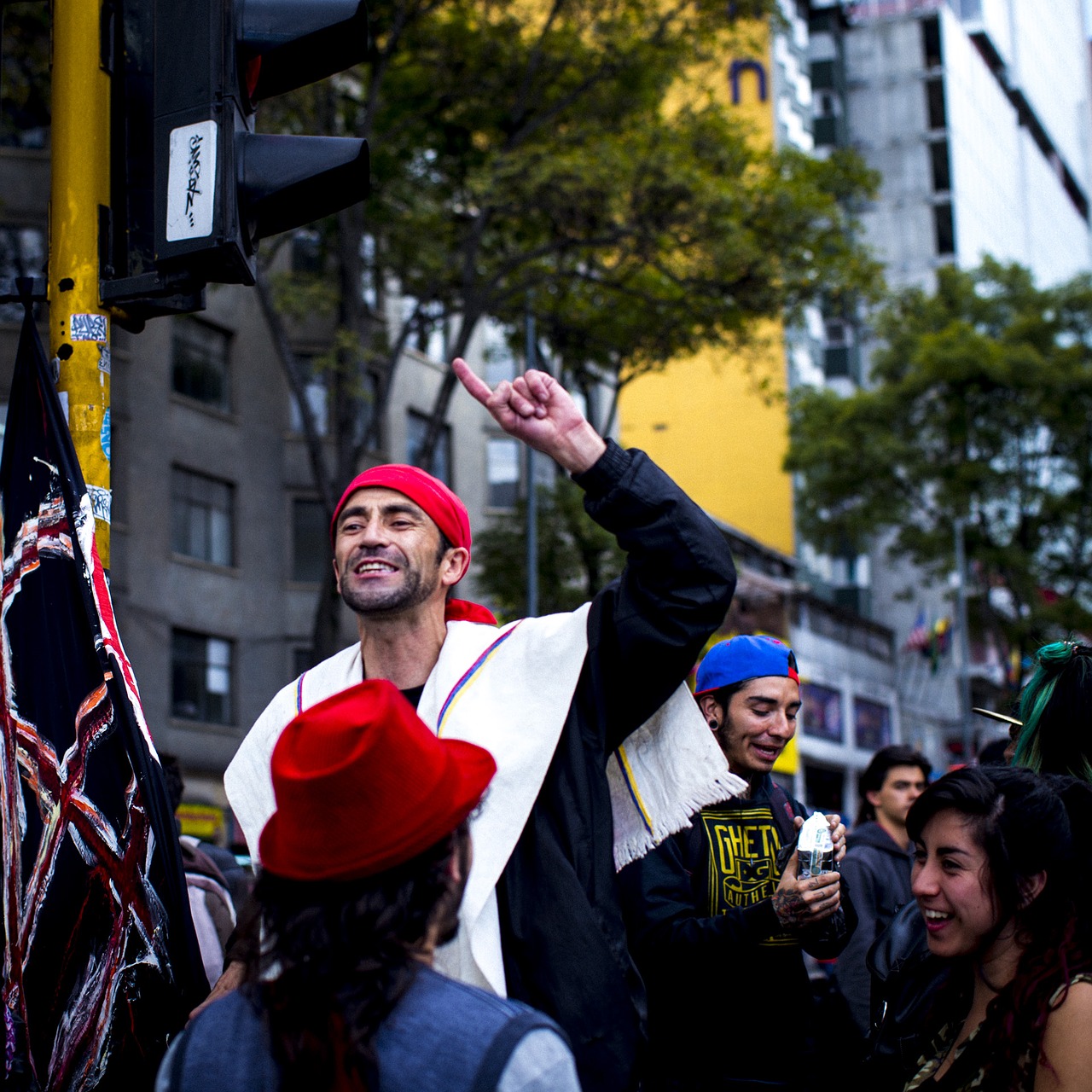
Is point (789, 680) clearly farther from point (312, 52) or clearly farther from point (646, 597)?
point (312, 52)

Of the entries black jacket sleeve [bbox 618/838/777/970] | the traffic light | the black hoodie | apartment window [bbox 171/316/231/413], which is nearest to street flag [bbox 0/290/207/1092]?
the traffic light

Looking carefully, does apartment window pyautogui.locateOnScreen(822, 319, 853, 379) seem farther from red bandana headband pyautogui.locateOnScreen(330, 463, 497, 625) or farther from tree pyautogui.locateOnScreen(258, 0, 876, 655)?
red bandana headband pyautogui.locateOnScreen(330, 463, 497, 625)

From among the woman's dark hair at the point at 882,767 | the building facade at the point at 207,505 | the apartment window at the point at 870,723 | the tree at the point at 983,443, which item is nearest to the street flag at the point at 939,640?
the apartment window at the point at 870,723

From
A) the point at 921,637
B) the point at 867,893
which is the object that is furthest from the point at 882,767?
the point at 921,637

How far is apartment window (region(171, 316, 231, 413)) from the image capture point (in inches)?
1015

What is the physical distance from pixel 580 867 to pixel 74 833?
3.63 feet

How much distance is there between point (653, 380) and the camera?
146 feet

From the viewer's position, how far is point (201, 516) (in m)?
26.0

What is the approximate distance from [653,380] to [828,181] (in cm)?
2308

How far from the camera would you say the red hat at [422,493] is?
143 inches

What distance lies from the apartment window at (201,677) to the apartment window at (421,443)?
5.56 metres

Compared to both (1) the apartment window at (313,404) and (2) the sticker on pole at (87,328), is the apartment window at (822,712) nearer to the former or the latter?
(1) the apartment window at (313,404)

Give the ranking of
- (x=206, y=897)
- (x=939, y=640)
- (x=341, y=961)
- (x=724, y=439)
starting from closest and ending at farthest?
(x=341, y=961)
(x=206, y=897)
(x=939, y=640)
(x=724, y=439)

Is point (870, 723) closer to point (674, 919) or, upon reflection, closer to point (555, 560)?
point (555, 560)
